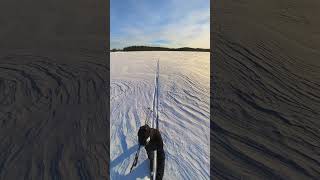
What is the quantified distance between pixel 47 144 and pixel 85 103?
542 mm

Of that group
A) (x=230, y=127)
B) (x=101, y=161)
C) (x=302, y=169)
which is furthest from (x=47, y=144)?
(x=302, y=169)

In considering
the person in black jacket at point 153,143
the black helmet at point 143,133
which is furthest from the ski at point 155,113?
the black helmet at point 143,133

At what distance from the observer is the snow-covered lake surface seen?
2078 mm

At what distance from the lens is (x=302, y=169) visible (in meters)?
2.01

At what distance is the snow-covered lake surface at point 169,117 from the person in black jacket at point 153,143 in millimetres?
122

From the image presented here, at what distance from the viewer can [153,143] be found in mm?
1829

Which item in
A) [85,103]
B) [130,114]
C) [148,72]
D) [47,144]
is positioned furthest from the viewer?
[148,72]

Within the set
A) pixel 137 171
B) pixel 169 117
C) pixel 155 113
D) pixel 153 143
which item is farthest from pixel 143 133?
pixel 155 113

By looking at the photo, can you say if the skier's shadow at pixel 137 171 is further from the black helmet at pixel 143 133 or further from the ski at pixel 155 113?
the black helmet at pixel 143 133

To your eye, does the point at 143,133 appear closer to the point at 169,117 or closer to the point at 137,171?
the point at 137,171

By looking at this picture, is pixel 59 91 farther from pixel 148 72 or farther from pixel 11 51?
pixel 148 72

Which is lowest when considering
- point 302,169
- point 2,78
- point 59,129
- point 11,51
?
point 302,169

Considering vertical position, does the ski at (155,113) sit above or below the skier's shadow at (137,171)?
above

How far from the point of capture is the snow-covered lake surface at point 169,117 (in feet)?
6.82
